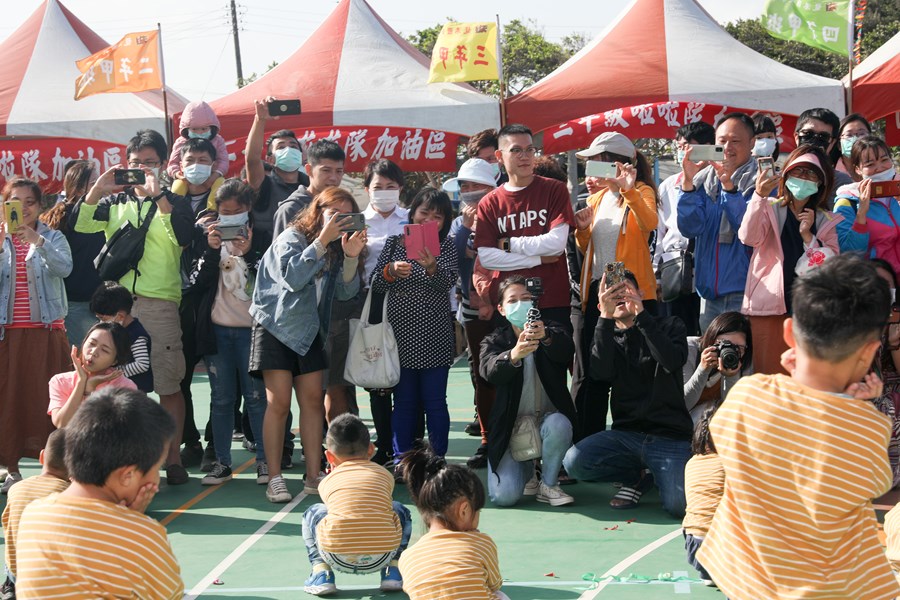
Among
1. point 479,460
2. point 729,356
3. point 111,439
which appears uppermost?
point 111,439

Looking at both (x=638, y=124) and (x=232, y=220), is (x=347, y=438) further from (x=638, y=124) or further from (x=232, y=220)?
(x=638, y=124)

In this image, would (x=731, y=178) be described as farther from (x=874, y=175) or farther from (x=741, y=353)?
(x=741, y=353)

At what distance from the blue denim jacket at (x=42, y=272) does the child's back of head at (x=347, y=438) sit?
106 inches

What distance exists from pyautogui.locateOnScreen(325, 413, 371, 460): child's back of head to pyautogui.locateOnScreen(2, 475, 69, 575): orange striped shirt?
1.16 metres

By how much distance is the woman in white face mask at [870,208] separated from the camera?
6.15 metres

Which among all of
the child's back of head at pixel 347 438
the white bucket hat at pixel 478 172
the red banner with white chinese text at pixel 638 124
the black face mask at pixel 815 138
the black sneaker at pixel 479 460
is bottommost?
the black sneaker at pixel 479 460

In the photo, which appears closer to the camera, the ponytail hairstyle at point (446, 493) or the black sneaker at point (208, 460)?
the ponytail hairstyle at point (446, 493)

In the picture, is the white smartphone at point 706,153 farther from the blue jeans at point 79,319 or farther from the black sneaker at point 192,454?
the blue jeans at point 79,319

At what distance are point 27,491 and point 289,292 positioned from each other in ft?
7.14

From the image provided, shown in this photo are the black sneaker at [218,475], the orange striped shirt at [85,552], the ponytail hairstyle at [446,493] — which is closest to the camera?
the orange striped shirt at [85,552]

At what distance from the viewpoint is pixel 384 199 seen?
6.84 metres

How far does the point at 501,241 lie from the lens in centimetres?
659

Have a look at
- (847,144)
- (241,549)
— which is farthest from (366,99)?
(241,549)

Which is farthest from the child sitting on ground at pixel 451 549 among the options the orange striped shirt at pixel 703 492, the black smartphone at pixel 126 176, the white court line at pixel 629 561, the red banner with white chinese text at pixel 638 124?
the red banner with white chinese text at pixel 638 124
